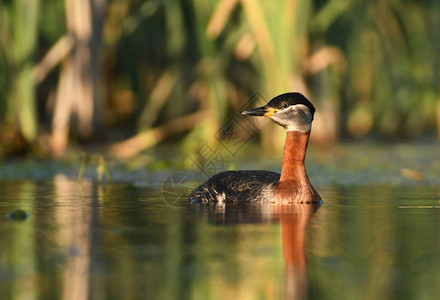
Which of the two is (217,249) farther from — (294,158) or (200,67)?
(200,67)

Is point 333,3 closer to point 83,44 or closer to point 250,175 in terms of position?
point 83,44

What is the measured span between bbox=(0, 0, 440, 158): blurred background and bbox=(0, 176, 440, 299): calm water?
4718 millimetres

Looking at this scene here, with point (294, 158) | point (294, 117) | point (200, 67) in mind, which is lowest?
point (294, 158)

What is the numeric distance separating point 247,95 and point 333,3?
1978mm

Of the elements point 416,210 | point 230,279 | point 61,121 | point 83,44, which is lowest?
point 230,279

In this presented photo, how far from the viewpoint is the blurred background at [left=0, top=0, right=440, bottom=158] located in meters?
13.1

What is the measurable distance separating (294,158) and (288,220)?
4.74ft

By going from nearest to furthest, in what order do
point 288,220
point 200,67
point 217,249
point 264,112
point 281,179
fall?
1. point 217,249
2. point 288,220
3. point 281,179
4. point 264,112
5. point 200,67

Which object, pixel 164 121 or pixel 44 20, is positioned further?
pixel 164 121

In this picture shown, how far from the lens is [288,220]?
23.1ft

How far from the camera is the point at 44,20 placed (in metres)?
15.0

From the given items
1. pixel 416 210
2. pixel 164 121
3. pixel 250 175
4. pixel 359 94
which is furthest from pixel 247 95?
pixel 416 210

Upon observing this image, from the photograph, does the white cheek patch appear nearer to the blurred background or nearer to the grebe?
the grebe

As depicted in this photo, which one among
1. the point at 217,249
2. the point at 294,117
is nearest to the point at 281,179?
the point at 294,117
